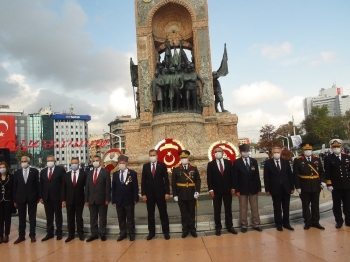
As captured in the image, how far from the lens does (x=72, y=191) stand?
6168 mm

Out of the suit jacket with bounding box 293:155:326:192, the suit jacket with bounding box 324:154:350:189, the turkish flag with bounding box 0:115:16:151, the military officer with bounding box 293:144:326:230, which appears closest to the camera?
the military officer with bounding box 293:144:326:230

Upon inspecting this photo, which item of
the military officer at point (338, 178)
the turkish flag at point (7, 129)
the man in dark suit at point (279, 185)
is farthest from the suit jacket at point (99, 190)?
the turkish flag at point (7, 129)

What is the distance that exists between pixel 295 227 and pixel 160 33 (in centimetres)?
1175

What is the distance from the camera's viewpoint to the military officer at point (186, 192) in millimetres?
5852

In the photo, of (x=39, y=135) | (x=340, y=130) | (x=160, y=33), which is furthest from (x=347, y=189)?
(x=39, y=135)

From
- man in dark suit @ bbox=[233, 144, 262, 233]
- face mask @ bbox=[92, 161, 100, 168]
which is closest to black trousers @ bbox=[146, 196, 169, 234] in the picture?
face mask @ bbox=[92, 161, 100, 168]

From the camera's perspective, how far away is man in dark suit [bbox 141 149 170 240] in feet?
19.1

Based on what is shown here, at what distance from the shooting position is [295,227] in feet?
20.0

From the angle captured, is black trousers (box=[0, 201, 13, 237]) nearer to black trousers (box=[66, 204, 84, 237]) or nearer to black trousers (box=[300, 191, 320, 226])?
black trousers (box=[66, 204, 84, 237])

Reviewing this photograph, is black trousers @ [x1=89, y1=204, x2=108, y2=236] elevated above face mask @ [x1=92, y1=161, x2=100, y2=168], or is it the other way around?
face mask @ [x1=92, y1=161, x2=100, y2=168]

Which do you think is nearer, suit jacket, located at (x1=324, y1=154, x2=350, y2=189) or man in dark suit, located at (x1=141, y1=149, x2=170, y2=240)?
man in dark suit, located at (x1=141, y1=149, x2=170, y2=240)

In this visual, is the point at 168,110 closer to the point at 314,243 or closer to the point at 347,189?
the point at 347,189

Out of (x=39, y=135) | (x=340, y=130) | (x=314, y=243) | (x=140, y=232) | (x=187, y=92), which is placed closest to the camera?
(x=314, y=243)

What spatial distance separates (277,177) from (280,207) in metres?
0.58
